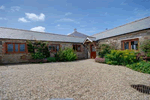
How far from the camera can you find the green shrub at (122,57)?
22.4 ft

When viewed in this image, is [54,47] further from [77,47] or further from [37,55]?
[77,47]

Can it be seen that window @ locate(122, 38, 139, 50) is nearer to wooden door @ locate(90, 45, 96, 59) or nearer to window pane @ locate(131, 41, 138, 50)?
window pane @ locate(131, 41, 138, 50)

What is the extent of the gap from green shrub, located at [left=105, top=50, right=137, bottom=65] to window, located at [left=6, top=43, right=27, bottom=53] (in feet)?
32.6

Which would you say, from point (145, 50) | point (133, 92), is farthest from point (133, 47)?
point (133, 92)

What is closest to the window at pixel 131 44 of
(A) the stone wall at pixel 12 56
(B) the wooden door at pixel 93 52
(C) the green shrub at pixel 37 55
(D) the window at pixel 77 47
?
(B) the wooden door at pixel 93 52

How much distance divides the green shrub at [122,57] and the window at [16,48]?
9.93 m

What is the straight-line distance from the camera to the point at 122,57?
7098mm

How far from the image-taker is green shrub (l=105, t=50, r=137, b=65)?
22.4 feet

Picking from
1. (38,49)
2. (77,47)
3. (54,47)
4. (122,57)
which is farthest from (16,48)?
(122,57)

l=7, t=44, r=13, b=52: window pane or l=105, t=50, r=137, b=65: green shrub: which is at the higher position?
l=7, t=44, r=13, b=52: window pane

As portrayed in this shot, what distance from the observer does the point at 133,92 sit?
3008 mm

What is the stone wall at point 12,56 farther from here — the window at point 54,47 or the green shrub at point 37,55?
the window at point 54,47

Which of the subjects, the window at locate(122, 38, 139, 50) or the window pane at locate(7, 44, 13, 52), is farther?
the window pane at locate(7, 44, 13, 52)

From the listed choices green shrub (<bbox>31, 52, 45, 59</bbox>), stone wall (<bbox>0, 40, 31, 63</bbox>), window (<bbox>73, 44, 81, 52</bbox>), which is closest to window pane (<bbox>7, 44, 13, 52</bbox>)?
stone wall (<bbox>0, 40, 31, 63</bbox>)
